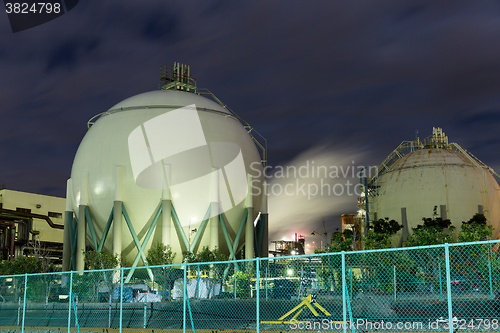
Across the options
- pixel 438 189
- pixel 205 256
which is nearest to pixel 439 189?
pixel 438 189

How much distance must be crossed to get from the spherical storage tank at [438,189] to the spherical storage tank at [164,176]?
2118cm

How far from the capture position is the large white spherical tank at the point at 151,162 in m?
35.8

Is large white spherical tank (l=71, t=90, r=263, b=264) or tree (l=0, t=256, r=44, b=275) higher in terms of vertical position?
large white spherical tank (l=71, t=90, r=263, b=264)

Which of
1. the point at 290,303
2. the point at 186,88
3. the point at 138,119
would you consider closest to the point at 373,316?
the point at 290,303

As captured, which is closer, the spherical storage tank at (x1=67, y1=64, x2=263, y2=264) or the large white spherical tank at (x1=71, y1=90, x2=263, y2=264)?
the spherical storage tank at (x1=67, y1=64, x2=263, y2=264)

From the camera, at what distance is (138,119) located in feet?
123

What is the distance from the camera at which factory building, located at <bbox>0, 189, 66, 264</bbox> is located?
2643 inches

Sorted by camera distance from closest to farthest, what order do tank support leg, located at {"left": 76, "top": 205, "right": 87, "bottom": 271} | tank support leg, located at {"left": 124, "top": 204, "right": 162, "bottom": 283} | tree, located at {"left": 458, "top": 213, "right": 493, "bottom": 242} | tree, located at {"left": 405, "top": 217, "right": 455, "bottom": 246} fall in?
tank support leg, located at {"left": 124, "top": 204, "right": 162, "bottom": 283} < tank support leg, located at {"left": 76, "top": 205, "right": 87, "bottom": 271} < tree, located at {"left": 458, "top": 213, "right": 493, "bottom": 242} < tree, located at {"left": 405, "top": 217, "right": 455, "bottom": 246}

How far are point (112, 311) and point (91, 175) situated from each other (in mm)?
20563

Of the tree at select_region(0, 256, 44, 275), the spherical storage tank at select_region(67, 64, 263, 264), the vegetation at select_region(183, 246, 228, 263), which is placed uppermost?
the spherical storage tank at select_region(67, 64, 263, 264)

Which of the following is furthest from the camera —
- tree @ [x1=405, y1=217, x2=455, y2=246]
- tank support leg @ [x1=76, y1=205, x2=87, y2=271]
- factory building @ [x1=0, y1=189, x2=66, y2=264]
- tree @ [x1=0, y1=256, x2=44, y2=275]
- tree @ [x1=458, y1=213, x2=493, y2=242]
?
factory building @ [x1=0, y1=189, x2=66, y2=264]

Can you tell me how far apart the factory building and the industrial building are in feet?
144

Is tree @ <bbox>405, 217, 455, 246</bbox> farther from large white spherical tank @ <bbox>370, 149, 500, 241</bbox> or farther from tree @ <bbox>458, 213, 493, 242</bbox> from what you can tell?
large white spherical tank @ <bbox>370, 149, 500, 241</bbox>

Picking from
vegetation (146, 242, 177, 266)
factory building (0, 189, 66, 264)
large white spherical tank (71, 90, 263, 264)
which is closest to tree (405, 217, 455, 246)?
large white spherical tank (71, 90, 263, 264)
